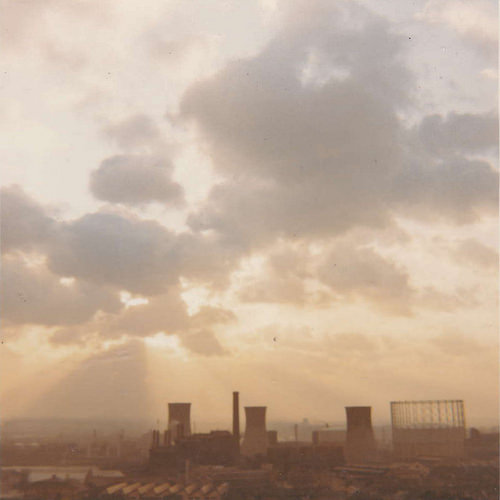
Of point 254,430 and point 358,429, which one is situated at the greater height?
point 358,429

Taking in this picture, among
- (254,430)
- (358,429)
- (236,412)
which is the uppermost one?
(236,412)

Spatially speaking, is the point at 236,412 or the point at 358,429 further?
the point at 358,429

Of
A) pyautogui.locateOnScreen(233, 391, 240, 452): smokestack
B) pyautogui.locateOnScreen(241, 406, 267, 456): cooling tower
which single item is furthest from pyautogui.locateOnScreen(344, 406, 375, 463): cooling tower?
pyautogui.locateOnScreen(233, 391, 240, 452): smokestack

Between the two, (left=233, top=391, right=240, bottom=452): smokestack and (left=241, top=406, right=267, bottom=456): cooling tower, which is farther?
(left=241, top=406, right=267, bottom=456): cooling tower

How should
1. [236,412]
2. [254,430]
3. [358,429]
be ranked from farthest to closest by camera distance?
1. [254,430]
2. [358,429]
3. [236,412]

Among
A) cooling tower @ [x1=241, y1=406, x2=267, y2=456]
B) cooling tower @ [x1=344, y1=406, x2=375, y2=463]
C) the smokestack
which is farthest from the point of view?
cooling tower @ [x1=241, y1=406, x2=267, y2=456]

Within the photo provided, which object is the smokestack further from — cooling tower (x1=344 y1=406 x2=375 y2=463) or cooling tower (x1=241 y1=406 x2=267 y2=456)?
cooling tower (x1=344 y1=406 x2=375 y2=463)

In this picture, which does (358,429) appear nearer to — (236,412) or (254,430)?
(254,430)

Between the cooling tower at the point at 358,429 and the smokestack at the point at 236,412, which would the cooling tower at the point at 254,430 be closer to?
the smokestack at the point at 236,412

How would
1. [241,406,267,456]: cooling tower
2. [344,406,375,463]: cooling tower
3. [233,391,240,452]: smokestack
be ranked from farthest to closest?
[241,406,267,456]: cooling tower → [344,406,375,463]: cooling tower → [233,391,240,452]: smokestack

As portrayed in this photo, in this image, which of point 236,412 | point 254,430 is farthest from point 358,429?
point 236,412
